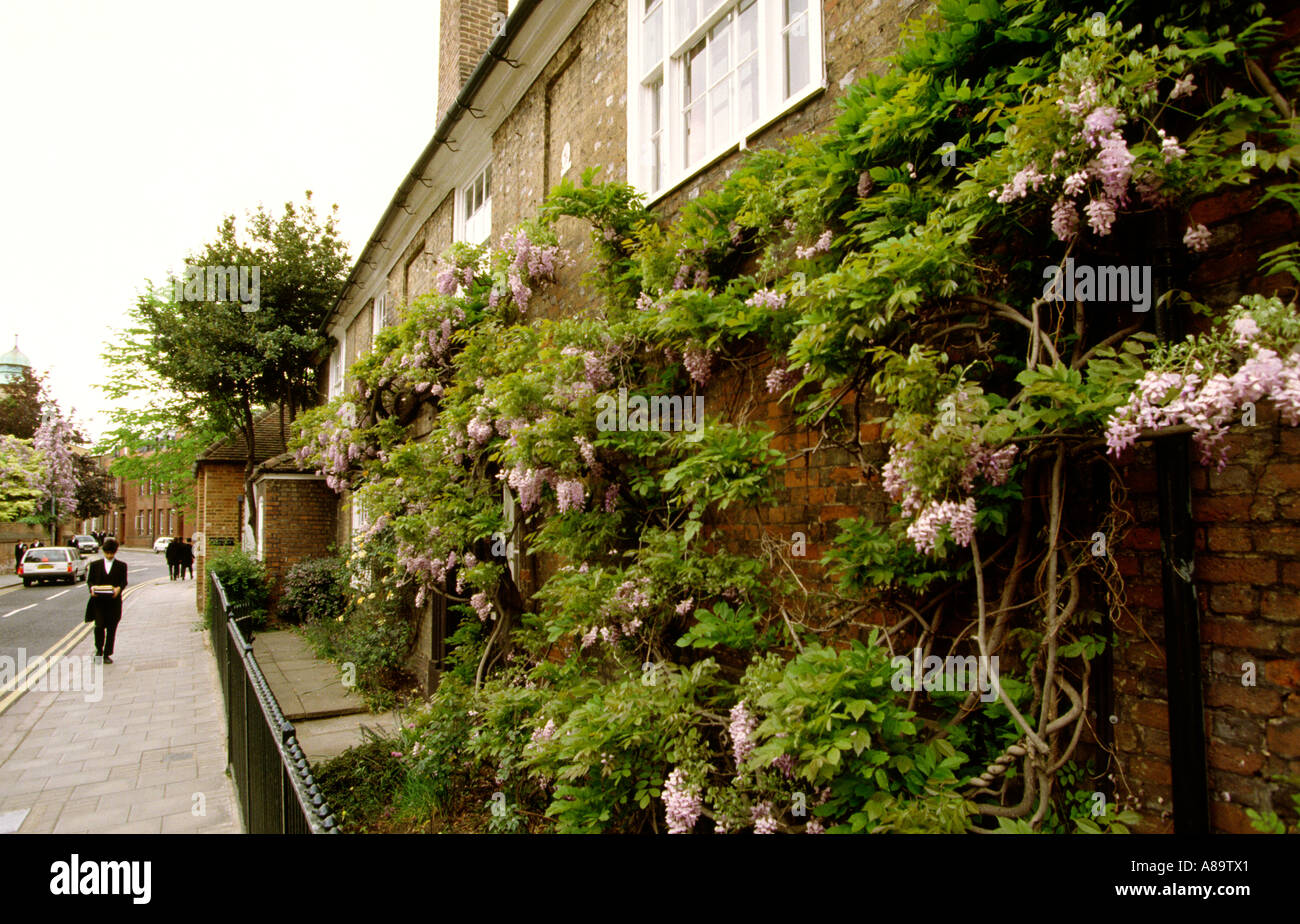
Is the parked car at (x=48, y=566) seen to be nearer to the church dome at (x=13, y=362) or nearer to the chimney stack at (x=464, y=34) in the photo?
the chimney stack at (x=464, y=34)

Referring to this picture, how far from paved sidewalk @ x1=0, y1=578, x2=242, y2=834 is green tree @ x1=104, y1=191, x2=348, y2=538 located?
331 inches

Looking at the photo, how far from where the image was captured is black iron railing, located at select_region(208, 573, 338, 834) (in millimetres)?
2527

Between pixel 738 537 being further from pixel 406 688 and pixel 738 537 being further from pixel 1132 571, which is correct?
pixel 406 688

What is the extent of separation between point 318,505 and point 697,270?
14514 mm

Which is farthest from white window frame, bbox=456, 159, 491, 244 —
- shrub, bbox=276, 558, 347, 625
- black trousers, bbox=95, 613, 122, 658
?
black trousers, bbox=95, 613, 122, 658

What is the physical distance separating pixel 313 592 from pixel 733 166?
12745 millimetres

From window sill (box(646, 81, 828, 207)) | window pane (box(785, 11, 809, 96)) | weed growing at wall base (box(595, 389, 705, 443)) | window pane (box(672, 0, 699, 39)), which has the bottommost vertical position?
weed growing at wall base (box(595, 389, 705, 443))

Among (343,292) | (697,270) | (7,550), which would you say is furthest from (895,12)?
(7,550)

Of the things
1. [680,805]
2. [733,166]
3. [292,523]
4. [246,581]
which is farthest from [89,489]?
[680,805]

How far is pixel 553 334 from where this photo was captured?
556cm

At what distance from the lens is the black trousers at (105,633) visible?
11.3 metres

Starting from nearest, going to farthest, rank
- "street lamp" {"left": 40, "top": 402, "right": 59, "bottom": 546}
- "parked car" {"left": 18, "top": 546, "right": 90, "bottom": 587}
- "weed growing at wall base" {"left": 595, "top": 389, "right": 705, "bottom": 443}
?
"weed growing at wall base" {"left": 595, "top": 389, "right": 705, "bottom": 443}
"parked car" {"left": 18, "top": 546, "right": 90, "bottom": 587}
"street lamp" {"left": 40, "top": 402, "right": 59, "bottom": 546}

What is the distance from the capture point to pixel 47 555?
27.6 meters

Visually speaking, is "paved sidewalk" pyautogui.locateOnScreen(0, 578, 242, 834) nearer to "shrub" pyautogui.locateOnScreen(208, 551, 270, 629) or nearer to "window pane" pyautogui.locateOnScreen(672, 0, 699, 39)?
"shrub" pyautogui.locateOnScreen(208, 551, 270, 629)
